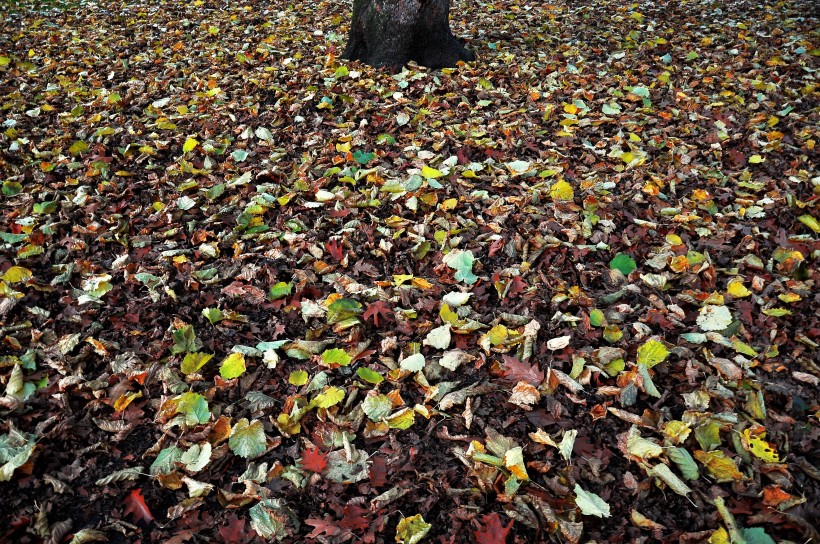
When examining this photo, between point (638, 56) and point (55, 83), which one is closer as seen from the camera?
point (55, 83)

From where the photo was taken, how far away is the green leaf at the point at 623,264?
2.87m

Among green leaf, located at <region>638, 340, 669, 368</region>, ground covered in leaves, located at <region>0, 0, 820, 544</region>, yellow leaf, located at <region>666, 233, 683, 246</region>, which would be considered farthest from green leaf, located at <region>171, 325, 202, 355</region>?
yellow leaf, located at <region>666, 233, 683, 246</region>

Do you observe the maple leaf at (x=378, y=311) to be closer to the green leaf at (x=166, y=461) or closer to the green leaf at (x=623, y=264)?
the green leaf at (x=166, y=461)

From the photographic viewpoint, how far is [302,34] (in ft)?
18.6

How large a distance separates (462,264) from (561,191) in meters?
0.96

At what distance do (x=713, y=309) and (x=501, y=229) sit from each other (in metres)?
1.15

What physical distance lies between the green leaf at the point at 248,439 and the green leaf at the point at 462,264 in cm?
123

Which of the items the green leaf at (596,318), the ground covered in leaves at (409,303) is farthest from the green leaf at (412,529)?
the green leaf at (596,318)

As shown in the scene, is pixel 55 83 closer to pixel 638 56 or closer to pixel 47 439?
pixel 47 439

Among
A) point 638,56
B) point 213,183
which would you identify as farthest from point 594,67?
point 213,183

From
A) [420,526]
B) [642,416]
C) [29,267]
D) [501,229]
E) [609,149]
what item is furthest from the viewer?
[609,149]

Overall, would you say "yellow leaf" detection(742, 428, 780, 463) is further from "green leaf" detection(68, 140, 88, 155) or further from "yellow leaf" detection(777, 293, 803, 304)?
"green leaf" detection(68, 140, 88, 155)

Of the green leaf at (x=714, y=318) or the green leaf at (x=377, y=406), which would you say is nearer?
the green leaf at (x=377, y=406)

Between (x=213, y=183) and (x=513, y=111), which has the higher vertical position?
(x=513, y=111)
